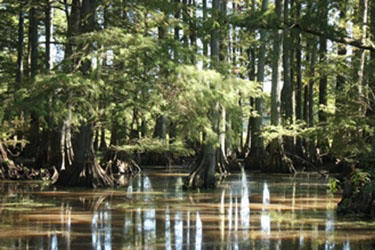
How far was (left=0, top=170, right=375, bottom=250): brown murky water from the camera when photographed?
670 cm

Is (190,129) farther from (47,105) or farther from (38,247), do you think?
(38,247)

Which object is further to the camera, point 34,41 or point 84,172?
point 34,41

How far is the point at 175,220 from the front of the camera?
8453 mm

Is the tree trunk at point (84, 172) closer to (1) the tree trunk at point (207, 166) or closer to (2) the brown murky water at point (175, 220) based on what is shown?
(2) the brown murky water at point (175, 220)

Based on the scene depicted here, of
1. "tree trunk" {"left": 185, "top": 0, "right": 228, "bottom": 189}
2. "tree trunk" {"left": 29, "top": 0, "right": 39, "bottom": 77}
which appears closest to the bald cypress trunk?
"tree trunk" {"left": 185, "top": 0, "right": 228, "bottom": 189}

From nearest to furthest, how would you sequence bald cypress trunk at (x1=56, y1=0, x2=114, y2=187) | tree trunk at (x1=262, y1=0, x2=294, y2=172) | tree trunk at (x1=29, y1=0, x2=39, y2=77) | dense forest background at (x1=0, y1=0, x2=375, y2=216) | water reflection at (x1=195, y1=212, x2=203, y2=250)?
1. water reflection at (x1=195, y1=212, x2=203, y2=250)
2. dense forest background at (x1=0, y1=0, x2=375, y2=216)
3. bald cypress trunk at (x1=56, y1=0, x2=114, y2=187)
4. tree trunk at (x1=262, y1=0, x2=294, y2=172)
5. tree trunk at (x1=29, y1=0, x2=39, y2=77)

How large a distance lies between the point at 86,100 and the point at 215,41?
464 cm

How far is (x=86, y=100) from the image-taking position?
486 inches

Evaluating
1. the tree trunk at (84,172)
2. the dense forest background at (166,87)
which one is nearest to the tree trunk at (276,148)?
the dense forest background at (166,87)

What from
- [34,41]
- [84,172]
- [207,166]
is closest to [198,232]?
[207,166]

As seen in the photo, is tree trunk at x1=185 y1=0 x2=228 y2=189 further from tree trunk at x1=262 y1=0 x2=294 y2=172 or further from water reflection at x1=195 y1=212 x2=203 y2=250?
tree trunk at x1=262 y1=0 x2=294 y2=172

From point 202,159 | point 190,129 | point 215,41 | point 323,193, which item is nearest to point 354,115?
point 323,193

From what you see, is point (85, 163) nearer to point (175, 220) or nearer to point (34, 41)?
point (175, 220)

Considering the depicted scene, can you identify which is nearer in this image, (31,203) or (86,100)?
(31,203)
